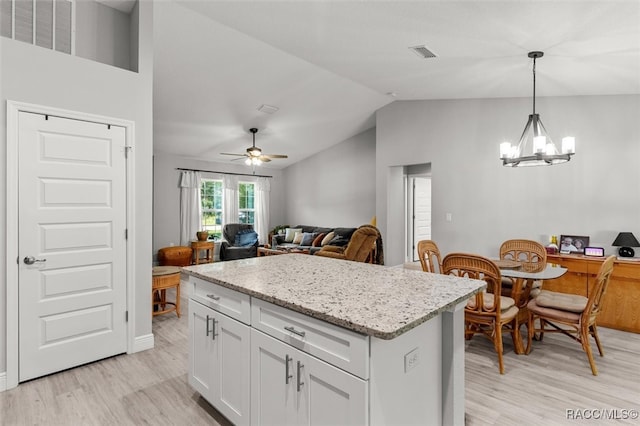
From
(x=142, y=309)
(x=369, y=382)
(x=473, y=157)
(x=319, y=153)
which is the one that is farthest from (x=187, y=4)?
(x=319, y=153)

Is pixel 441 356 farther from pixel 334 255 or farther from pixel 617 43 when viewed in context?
pixel 334 255

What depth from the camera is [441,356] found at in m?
1.71

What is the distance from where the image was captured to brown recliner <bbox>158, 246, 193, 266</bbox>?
6.95 metres

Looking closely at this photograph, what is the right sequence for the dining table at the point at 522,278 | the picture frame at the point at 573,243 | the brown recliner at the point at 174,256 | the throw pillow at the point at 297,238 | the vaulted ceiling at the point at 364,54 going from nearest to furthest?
the vaulted ceiling at the point at 364,54 < the dining table at the point at 522,278 < the picture frame at the point at 573,243 < the brown recliner at the point at 174,256 < the throw pillow at the point at 297,238

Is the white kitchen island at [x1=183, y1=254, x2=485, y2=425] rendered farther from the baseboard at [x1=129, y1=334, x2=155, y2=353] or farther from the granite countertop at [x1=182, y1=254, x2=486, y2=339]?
the baseboard at [x1=129, y1=334, x2=155, y2=353]

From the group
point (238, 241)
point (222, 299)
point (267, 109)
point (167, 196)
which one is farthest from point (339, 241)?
point (222, 299)

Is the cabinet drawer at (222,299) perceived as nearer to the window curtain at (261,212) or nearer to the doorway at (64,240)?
the doorway at (64,240)

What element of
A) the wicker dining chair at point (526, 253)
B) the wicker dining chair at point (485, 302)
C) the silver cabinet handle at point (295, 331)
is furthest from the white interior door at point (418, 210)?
the silver cabinet handle at point (295, 331)

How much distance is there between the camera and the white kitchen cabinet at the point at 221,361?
72.4 inches

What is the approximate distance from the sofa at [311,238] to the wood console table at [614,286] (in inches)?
155

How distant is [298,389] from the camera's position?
1529 millimetres

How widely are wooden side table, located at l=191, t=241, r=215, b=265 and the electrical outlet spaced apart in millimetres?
6844

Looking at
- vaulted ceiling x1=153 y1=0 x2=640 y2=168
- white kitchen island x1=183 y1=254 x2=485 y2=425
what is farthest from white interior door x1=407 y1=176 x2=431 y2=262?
white kitchen island x1=183 y1=254 x2=485 y2=425

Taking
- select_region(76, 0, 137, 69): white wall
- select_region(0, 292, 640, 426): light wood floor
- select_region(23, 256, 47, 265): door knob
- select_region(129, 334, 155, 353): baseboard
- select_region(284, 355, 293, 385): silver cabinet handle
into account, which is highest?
select_region(76, 0, 137, 69): white wall
